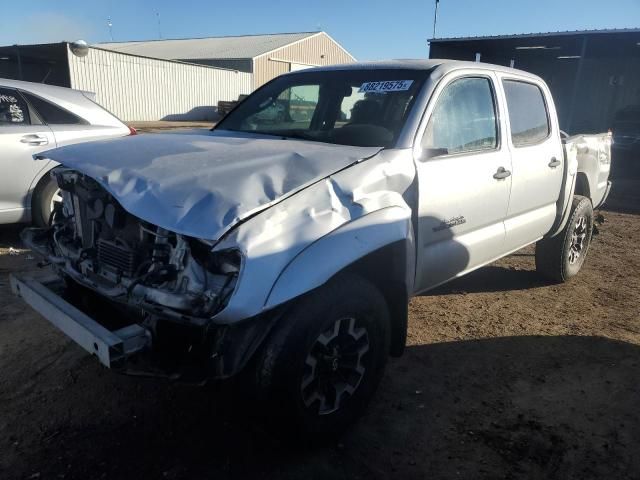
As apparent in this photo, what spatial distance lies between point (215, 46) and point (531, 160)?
42.4 m

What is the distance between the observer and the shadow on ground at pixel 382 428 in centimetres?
261

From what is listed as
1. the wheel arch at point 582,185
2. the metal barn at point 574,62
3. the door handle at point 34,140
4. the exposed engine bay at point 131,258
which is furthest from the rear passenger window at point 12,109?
the metal barn at point 574,62

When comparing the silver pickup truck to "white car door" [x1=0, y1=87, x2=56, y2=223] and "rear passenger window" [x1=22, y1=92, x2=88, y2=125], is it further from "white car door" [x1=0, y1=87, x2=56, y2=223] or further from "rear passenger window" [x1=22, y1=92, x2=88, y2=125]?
"rear passenger window" [x1=22, y1=92, x2=88, y2=125]

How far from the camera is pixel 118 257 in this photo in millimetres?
2623

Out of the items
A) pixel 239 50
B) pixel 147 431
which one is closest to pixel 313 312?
pixel 147 431

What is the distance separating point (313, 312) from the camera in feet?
7.96

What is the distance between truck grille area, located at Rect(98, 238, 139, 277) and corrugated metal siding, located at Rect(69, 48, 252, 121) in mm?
21965

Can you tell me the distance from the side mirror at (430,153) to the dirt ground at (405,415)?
4.67 feet

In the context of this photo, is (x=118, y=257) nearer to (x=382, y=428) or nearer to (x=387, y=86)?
(x=382, y=428)

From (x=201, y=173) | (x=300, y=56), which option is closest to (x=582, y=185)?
(x=201, y=173)

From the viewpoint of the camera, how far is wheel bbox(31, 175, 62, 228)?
18.5ft

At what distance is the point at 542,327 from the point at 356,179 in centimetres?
253

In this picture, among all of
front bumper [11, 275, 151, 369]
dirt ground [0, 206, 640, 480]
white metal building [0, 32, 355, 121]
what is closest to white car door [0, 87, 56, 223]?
dirt ground [0, 206, 640, 480]

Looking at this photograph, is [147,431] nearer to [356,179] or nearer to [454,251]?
[356,179]
